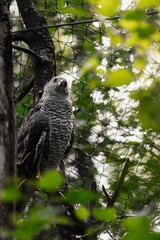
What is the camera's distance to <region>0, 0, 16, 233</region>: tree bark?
3.42 ft

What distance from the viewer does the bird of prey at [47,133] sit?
2545 millimetres

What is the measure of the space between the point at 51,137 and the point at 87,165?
782mm

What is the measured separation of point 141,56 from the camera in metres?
1.15

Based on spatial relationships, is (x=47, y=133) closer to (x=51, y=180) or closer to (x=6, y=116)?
(x=6, y=116)

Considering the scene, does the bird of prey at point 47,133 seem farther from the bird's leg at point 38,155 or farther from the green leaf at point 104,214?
the green leaf at point 104,214

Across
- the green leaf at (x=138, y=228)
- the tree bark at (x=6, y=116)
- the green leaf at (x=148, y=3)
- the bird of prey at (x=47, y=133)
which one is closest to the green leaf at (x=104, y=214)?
the green leaf at (x=138, y=228)

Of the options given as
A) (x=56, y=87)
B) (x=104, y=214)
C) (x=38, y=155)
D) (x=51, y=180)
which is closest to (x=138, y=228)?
(x=104, y=214)

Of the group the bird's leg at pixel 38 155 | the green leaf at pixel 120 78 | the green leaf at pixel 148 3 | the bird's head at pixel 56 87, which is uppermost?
the bird's head at pixel 56 87

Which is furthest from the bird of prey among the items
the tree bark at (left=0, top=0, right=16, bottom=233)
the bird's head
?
the tree bark at (left=0, top=0, right=16, bottom=233)

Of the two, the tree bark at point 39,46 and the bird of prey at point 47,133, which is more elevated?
the tree bark at point 39,46

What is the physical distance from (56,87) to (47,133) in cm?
32

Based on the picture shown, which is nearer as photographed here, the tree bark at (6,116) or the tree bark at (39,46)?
the tree bark at (6,116)

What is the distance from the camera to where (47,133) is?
8.51ft

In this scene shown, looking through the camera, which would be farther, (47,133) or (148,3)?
(47,133)
